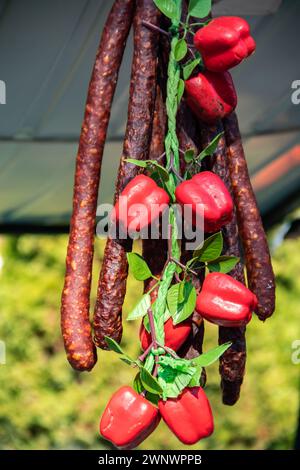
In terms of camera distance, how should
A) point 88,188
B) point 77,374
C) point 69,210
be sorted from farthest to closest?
point 77,374, point 69,210, point 88,188

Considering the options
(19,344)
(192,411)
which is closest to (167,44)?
(192,411)

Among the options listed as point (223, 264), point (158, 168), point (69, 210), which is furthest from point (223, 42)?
point (69, 210)

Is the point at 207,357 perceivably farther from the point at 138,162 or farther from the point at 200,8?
the point at 200,8

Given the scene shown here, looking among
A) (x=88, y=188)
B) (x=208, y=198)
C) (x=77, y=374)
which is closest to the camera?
(x=208, y=198)

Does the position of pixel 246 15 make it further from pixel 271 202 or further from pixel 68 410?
pixel 68 410

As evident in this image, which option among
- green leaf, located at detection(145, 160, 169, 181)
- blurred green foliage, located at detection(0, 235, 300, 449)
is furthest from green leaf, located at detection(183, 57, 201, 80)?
blurred green foliage, located at detection(0, 235, 300, 449)

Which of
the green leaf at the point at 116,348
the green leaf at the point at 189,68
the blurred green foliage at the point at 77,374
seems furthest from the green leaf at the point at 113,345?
the blurred green foliage at the point at 77,374

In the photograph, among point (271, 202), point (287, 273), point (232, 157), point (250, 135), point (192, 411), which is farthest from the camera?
point (287, 273)
